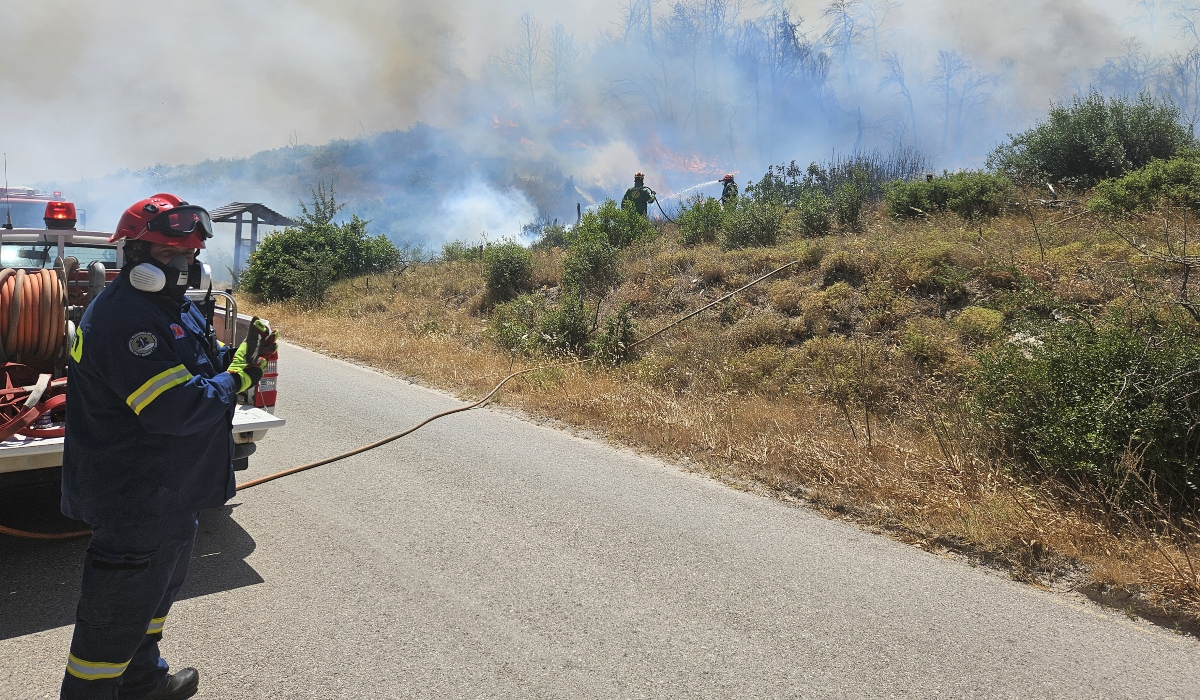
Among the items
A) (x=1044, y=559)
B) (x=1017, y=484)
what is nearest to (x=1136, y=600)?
(x=1044, y=559)

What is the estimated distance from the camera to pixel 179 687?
2.73 m

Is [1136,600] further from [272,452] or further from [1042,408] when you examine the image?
[272,452]

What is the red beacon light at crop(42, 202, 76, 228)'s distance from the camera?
19.8 ft

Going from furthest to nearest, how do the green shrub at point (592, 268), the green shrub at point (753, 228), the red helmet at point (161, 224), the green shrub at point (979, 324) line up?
the green shrub at point (592, 268) → the green shrub at point (753, 228) → the green shrub at point (979, 324) → the red helmet at point (161, 224)

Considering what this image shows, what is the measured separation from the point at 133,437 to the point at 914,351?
6.74 metres

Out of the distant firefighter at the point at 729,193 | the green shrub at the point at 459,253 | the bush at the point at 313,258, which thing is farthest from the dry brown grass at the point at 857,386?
the bush at the point at 313,258

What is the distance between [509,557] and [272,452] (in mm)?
2850

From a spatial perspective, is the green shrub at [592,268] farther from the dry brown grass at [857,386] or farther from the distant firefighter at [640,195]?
the distant firefighter at [640,195]

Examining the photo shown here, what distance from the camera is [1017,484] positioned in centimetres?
485

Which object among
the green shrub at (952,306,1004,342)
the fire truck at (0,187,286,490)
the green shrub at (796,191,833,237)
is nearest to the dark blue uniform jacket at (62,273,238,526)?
the fire truck at (0,187,286,490)

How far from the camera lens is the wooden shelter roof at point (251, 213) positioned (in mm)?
23062

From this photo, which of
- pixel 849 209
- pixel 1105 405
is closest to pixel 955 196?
pixel 849 209

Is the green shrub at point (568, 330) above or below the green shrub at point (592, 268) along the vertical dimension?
below

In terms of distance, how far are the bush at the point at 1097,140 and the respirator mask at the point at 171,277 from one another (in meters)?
12.0
